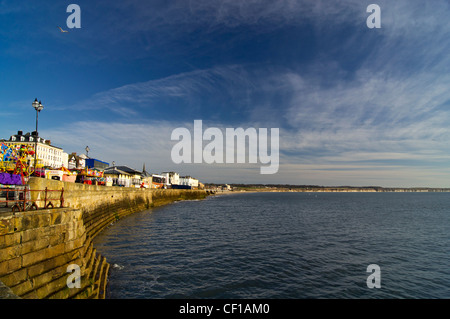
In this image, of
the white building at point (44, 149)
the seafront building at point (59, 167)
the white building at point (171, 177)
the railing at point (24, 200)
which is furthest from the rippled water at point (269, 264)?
the white building at point (171, 177)

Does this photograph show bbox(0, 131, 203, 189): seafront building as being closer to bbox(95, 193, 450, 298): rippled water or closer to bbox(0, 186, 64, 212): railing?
bbox(0, 186, 64, 212): railing

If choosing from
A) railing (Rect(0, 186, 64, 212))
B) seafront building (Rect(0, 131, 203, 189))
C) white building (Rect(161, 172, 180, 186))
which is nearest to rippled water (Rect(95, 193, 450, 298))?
railing (Rect(0, 186, 64, 212))

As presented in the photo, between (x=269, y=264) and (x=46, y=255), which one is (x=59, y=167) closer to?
(x=46, y=255)

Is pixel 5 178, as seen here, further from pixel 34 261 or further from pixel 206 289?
pixel 206 289

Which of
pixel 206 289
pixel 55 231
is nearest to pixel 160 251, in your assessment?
pixel 206 289

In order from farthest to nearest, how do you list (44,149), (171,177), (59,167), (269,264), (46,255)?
1. (171,177)
2. (44,149)
3. (59,167)
4. (269,264)
5. (46,255)

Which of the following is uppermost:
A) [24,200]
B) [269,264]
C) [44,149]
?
[44,149]

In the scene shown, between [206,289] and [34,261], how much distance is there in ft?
28.5

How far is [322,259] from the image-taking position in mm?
20453

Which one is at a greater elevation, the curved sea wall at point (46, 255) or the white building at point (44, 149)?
the white building at point (44, 149)

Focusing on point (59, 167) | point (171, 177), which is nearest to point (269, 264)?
point (59, 167)

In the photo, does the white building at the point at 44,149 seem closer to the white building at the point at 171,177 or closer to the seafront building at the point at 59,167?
the seafront building at the point at 59,167
